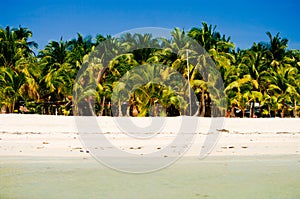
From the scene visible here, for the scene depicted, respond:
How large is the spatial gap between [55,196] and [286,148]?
305 inches

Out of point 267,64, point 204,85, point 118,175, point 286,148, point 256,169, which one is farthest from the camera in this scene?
point 267,64

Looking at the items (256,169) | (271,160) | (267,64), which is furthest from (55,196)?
(267,64)

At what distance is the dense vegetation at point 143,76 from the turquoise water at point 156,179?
14.4 meters

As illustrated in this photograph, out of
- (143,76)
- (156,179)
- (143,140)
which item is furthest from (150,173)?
(143,76)

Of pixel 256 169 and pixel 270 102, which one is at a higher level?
pixel 270 102

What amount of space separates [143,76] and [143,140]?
38.2 feet

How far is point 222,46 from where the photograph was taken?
1031 inches

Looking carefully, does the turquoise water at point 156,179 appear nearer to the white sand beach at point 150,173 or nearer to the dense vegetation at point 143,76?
the white sand beach at point 150,173

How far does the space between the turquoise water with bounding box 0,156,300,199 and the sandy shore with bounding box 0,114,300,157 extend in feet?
3.88

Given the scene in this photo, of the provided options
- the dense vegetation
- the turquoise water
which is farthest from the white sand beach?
the dense vegetation

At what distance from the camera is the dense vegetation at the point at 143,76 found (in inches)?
945

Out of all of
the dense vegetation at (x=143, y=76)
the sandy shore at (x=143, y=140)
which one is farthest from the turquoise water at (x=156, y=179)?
the dense vegetation at (x=143, y=76)

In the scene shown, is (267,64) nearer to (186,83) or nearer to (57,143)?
(186,83)

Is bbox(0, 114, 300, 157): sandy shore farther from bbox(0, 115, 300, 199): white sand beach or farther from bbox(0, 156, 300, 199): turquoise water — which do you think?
bbox(0, 156, 300, 199): turquoise water
